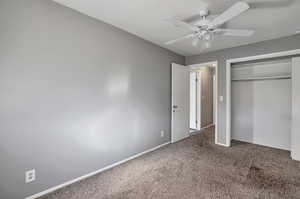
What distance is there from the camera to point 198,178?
212cm

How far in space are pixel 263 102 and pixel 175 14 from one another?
10.4 ft

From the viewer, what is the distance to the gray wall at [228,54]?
2.74 m

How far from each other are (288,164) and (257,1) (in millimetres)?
2822

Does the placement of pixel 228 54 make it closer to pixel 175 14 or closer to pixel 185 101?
pixel 185 101

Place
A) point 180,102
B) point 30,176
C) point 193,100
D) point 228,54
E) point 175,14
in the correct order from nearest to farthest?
point 30,176 < point 175,14 < point 228,54 < point 180,102 < point 193,100

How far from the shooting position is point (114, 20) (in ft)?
7.41

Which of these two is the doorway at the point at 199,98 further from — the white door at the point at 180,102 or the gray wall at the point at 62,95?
the gray wall at the point at 62,95

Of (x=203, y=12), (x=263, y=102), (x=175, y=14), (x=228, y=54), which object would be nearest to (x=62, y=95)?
(x=175, y=14)

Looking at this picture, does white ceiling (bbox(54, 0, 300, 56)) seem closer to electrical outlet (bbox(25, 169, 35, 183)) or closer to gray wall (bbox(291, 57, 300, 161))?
gray wall (bbox(291, 57, 300, 161))

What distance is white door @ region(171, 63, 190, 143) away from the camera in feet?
12.1

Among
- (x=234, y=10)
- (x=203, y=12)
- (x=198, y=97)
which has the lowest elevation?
(x=198, y=97)

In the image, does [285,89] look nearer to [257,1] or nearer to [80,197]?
[257,1]

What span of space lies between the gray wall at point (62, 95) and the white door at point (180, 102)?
1113 mm

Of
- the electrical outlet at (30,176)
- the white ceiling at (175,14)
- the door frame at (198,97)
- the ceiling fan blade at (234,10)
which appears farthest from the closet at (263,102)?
the electrical outlet at (30,176)
